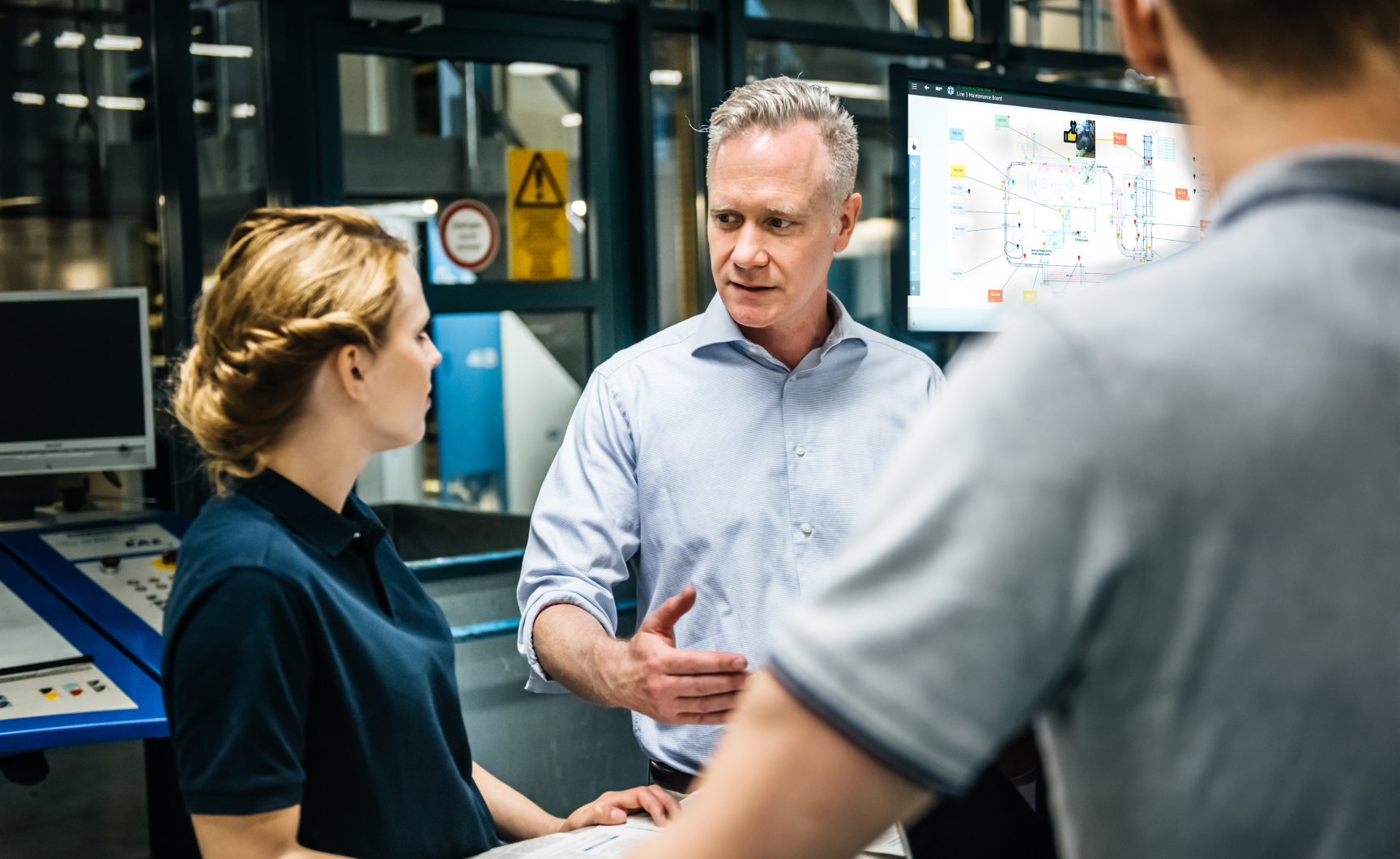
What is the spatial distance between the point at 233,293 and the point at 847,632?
1121 millimetres

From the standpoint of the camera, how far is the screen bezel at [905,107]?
96.1 inches

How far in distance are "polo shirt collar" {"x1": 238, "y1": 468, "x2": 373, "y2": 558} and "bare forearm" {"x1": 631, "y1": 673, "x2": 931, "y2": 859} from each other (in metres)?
0.99

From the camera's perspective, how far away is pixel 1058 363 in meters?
0.44

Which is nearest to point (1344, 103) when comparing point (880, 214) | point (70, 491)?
point (70, 491)

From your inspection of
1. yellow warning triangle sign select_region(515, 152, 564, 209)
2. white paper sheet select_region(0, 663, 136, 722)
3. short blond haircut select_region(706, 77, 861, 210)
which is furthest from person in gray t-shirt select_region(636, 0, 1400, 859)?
yellow warning triangle sign select_region(515, 152, 564, 209)

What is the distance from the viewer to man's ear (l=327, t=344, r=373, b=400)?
4.55 feet

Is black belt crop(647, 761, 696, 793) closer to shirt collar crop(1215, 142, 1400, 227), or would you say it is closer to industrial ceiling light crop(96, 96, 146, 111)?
shirt collar crop(1215, 142, 1400, 227)

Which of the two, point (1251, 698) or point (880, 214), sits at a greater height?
point (880, 214)

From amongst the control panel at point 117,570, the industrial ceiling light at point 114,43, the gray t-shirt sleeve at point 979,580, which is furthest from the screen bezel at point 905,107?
the industrial ceiling light at point 114,43

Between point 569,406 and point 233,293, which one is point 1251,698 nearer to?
point 233,293

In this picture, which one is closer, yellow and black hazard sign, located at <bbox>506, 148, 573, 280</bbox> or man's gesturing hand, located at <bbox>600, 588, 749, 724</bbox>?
man's gesturing hand, located at <bbox>600, 588, 749, 724</bbox>

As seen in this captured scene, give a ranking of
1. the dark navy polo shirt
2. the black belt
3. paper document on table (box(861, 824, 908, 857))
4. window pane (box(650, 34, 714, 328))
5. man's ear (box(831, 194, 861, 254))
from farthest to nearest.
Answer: window pane (box(650, 34, 714, 328)), man's ear (box(831, 194, 861, 254)), the black belt, paper document on table (box(861, 824, 908, 857)), the dark navy polo shirt

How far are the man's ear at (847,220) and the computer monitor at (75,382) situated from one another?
196 centimetres

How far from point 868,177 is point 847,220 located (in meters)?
2.31
